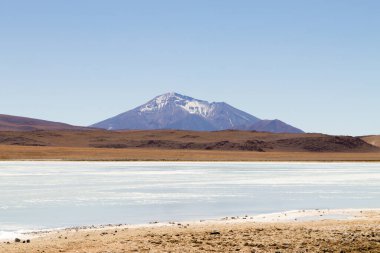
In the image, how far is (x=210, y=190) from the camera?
26.8 meters

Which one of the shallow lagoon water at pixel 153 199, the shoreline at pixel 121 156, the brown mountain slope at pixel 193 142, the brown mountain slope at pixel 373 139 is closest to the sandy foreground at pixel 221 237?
the shallow lagoon water at pixel 153 199

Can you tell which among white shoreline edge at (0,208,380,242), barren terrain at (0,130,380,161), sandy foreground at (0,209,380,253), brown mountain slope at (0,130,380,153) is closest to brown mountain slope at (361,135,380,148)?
barren terrain at (0,130,380,161)

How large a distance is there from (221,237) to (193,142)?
111 metres

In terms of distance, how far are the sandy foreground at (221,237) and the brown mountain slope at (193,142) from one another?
3750 inches

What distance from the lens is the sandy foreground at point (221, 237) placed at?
12325mm

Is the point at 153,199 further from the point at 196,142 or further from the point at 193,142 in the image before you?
the point at 196,142

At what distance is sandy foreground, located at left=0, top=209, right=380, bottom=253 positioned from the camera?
40.4ft

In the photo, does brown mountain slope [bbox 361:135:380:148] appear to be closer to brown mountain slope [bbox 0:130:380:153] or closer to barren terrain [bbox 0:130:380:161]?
barren terrain [bbox 0:130:380:161]

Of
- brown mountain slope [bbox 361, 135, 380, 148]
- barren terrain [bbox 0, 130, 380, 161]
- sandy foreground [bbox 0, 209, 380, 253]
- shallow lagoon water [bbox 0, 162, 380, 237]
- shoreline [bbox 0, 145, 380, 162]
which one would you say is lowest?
sandy foreground [bbox 0, 209, 380, 253]

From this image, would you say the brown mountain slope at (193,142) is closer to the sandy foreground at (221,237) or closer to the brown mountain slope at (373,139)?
the brown mountain slope at (373,139)

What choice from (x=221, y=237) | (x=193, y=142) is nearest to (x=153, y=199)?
(x=221, y=237)

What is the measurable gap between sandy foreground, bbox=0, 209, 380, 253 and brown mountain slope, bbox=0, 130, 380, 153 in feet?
312

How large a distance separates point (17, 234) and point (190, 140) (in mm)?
116416

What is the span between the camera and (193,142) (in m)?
124
